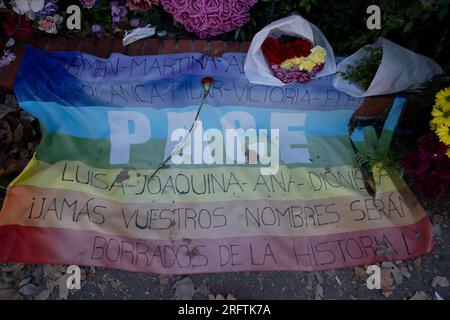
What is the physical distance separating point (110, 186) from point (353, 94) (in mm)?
1279

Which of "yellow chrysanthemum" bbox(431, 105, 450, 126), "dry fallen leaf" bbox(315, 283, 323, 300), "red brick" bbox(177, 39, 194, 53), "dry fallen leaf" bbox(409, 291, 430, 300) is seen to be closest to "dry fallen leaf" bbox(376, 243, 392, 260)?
"dry fallen leaf" bbox(409, 291, 430, 300)

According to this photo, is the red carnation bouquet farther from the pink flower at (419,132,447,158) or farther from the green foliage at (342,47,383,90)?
the pink flower at (419,132,447,158)

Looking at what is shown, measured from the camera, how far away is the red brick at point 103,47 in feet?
7.73

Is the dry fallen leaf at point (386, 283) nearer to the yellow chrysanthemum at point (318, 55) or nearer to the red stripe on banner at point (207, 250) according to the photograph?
the red stripe on banner at point (207, 250)

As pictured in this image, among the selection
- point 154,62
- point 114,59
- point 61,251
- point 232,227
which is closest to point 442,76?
point 232,227

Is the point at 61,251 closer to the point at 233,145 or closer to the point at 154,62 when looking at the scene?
the point at 233,145

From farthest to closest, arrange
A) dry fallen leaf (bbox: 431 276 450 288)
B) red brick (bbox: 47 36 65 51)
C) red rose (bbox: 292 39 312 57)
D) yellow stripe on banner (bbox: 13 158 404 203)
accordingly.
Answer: red brick (bbox: 47 36 65 51) → red rose (bbox: 292 39 312 57) → yellow stripe on banner (bbox: 13 158 404 203) → dry fallen leaf (bbox: 431 276 450 288)

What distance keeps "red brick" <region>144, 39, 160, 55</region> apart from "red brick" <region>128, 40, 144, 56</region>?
0.03 meters

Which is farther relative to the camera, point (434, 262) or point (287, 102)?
point (287, 102)

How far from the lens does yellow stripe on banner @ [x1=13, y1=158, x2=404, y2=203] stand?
6.40 ft

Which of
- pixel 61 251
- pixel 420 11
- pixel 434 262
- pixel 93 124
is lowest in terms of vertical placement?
pixel 61 251

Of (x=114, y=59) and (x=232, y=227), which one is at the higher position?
(x=114, y=59)

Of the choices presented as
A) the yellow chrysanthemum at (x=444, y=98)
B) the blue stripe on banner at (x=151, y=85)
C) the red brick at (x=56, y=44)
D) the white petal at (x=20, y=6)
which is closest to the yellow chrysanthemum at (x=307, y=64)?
the blue stripe on banner at (x=151, y=85)

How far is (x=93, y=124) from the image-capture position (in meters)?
2.12
